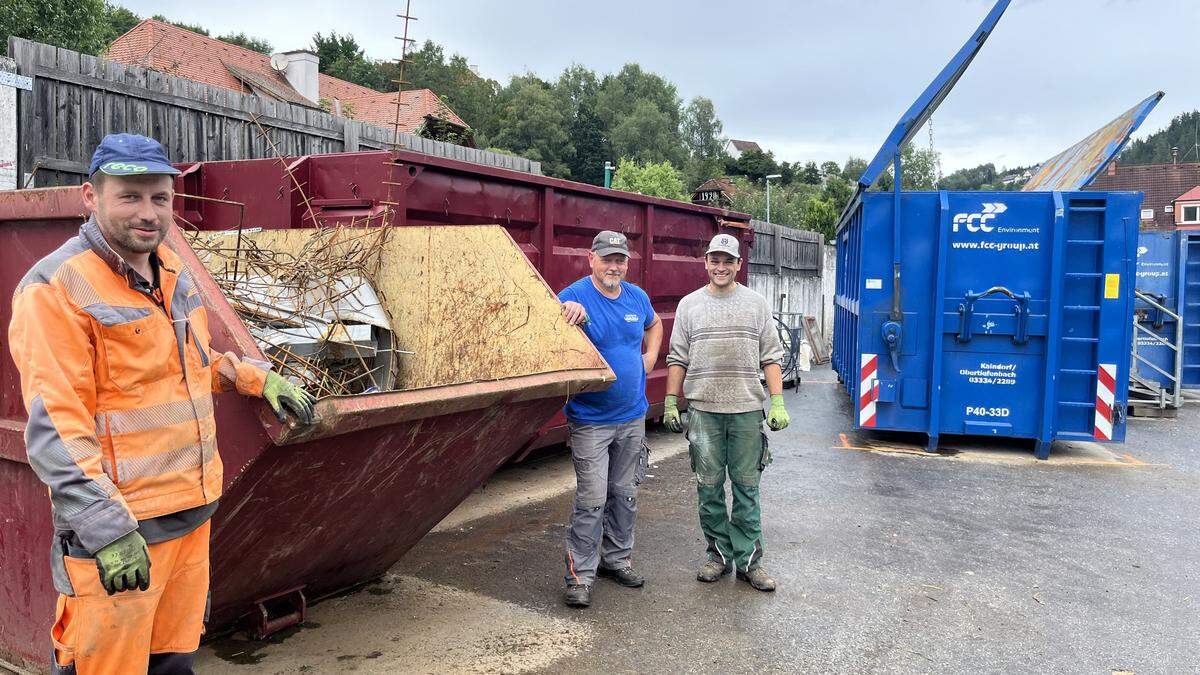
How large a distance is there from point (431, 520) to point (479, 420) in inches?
33.7

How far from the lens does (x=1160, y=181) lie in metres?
53.7

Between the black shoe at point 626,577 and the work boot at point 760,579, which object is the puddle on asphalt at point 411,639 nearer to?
the black shoe at point 626,577

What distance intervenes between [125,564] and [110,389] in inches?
16.5

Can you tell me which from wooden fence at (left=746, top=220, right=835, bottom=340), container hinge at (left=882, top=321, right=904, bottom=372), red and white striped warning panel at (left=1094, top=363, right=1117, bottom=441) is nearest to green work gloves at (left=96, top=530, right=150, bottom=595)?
container hinge at (left=882, top=321, right=904, bottom=372)

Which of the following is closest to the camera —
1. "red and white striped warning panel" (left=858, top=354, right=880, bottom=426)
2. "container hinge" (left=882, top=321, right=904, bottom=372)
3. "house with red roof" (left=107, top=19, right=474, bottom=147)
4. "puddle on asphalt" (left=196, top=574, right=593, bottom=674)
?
"puddle on asphalt" (left=196, top=574, right=593, bottom=674)

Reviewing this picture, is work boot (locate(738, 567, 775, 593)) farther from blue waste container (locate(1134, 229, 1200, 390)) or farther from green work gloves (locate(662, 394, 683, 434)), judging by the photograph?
blue waste container (locate(1134, 229, 1200, 390))

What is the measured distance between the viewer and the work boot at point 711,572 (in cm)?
434

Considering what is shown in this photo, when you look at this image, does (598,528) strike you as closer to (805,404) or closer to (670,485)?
(670,485)

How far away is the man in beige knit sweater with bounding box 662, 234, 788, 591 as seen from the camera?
14.1ft

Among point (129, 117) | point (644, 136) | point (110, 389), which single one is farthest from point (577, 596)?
point (644, 136)

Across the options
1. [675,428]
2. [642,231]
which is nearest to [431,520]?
[675,428]

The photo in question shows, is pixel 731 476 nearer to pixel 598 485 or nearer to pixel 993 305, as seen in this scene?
pixel 598 485

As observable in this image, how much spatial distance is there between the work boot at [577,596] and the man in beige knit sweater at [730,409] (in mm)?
687

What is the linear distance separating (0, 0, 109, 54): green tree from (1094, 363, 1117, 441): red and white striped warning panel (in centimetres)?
2201
